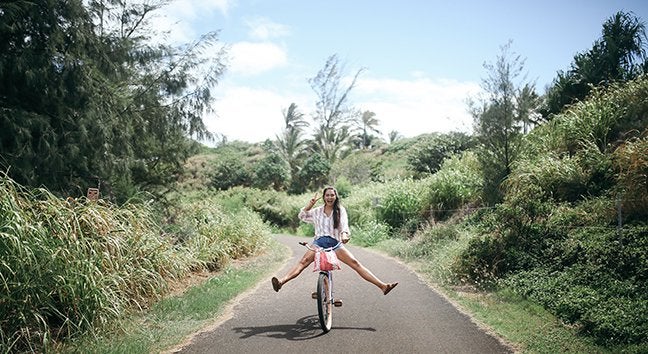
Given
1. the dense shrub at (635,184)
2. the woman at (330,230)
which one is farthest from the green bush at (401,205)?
the woman at (330,230)

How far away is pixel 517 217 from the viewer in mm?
10297

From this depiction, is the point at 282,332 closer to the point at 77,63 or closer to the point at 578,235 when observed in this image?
the point at 578,235

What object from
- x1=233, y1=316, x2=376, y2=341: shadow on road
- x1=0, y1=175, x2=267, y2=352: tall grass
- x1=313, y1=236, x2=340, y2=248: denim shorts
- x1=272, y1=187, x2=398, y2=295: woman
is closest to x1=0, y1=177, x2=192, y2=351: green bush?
x1=0, y1=175, x2=267, y2=352: tall grass

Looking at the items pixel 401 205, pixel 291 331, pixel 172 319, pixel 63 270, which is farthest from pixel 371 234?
pixel 63 270

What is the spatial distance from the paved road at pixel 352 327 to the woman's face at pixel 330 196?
5.97 ft

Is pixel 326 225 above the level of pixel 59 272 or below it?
above

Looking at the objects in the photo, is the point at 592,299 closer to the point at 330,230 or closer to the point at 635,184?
the point at 635,184

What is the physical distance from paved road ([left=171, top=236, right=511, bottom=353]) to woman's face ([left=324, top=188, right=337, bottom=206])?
1819 millimetres

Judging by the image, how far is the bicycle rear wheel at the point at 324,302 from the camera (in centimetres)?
647

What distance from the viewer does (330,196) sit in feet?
23.9

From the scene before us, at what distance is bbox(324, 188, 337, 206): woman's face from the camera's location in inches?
287

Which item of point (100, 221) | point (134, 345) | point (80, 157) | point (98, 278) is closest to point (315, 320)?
point (134, 345)

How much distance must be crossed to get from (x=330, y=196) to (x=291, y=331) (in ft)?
6.63

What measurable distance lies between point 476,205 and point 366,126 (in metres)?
46.3
